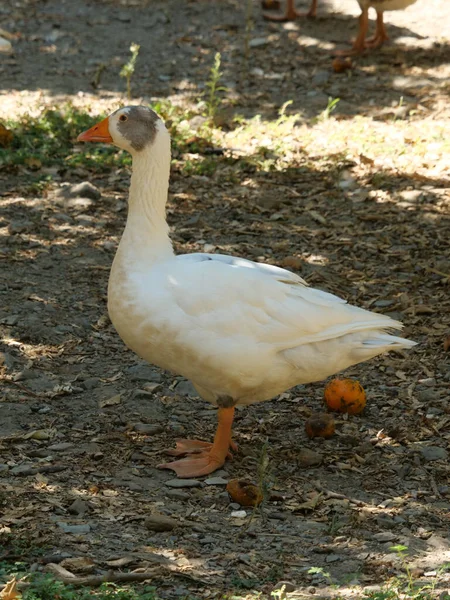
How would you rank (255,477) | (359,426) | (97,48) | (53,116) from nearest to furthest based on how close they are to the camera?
1. (255,477)
2. (359,426)
3. (53,116)
4. (97,48)

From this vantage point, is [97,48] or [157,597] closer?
[157,597]

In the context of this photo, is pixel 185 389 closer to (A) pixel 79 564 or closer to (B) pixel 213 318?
(B) pixel 213 318

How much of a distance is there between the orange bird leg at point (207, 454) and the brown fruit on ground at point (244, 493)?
0.86 ft

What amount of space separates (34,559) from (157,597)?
1.71 feet

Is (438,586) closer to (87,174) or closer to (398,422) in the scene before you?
(398,422)

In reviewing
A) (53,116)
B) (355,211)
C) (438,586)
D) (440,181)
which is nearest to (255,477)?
(438,586)

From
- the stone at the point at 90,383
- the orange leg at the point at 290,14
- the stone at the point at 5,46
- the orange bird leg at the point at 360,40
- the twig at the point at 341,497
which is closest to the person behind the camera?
the twig at the point at 341,497

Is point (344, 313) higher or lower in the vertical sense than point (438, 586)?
higher

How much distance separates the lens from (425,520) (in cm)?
413

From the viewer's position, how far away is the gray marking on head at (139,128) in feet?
15.3

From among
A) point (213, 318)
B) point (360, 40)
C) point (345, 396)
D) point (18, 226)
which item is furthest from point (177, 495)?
point (360, 40)

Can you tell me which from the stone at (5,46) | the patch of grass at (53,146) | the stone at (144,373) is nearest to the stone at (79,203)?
the patch of grass at (53,146)

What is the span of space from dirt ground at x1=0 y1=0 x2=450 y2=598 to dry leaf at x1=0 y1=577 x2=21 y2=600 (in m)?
0.44

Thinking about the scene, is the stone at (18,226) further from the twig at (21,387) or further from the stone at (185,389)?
the stone at (185,389)
